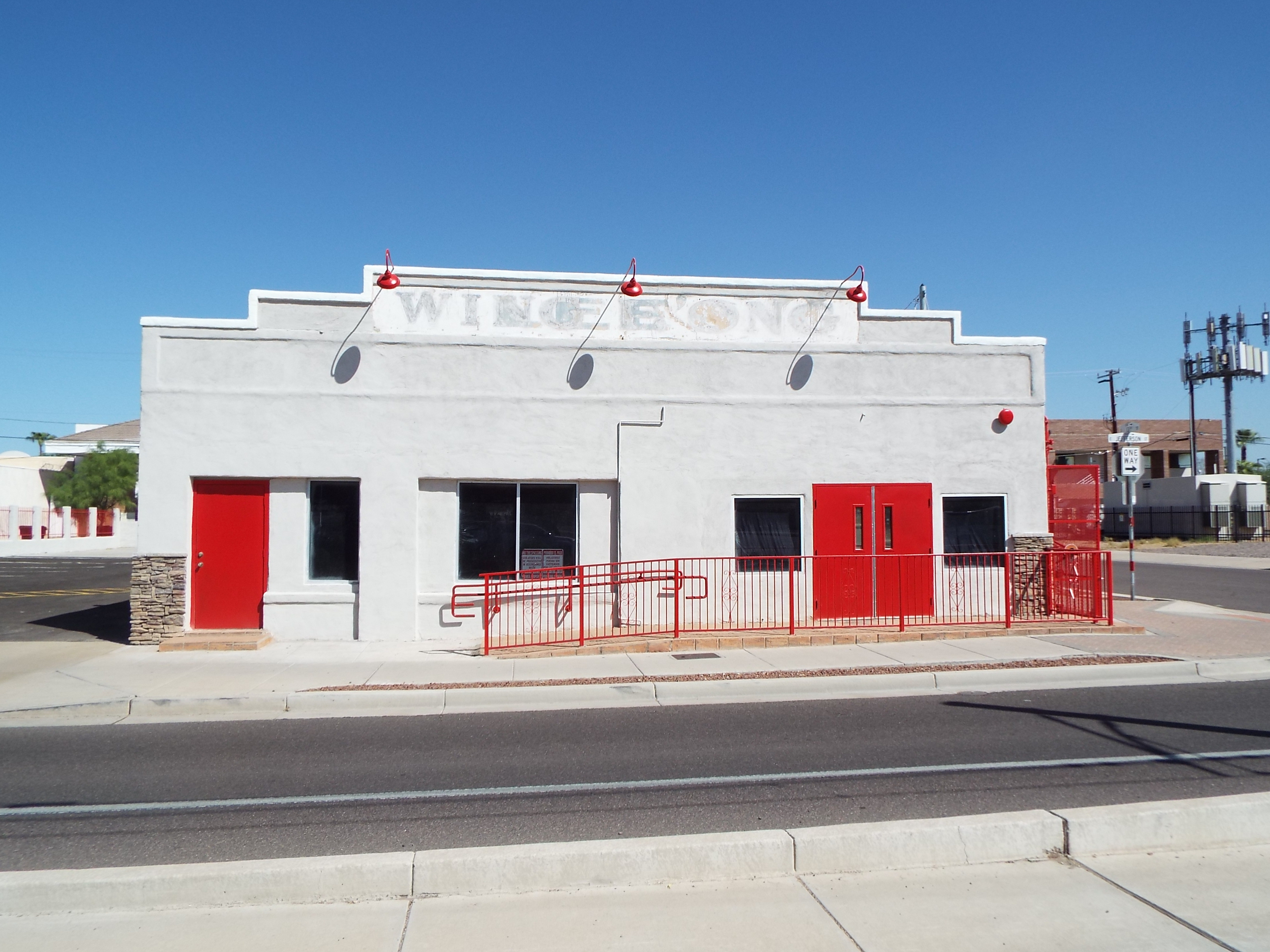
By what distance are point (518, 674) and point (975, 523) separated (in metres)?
8.59

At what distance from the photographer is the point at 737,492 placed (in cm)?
1495

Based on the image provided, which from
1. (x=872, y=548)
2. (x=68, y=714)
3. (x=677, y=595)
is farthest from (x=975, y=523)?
(x=68, y=714)

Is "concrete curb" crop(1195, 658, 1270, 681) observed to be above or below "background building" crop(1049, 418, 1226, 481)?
below

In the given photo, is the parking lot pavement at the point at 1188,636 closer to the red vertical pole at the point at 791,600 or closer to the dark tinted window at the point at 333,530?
the red vertical pole at the point at 791,600

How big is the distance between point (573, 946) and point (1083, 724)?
6.39 metres

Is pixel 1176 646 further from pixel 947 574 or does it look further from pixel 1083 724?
pixel 1083 724

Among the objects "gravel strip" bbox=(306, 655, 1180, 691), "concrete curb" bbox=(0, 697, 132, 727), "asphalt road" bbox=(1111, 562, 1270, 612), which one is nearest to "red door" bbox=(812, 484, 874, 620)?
"gravel strip" bbox=(306, 655, 1180, 691)

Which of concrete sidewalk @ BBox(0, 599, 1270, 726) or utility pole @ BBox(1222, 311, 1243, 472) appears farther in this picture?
utility pole @ BBox(1222, 311, 1243, 472)

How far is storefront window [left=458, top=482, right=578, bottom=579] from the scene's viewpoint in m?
14.5

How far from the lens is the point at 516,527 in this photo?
47.9ft

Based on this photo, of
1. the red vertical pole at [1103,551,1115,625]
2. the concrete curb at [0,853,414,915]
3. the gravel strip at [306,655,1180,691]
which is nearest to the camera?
the concrete curb at [0,853,414,915]

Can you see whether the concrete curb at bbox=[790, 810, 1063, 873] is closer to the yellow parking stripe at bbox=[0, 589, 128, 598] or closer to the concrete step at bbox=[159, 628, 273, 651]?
the concrete step at bbox=[159, 628, 273, 651]

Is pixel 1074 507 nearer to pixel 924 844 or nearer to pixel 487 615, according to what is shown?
pixel 487 615

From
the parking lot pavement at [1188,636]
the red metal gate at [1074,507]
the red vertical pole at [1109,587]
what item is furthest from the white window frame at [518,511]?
the red metal gate at [1074,507]
